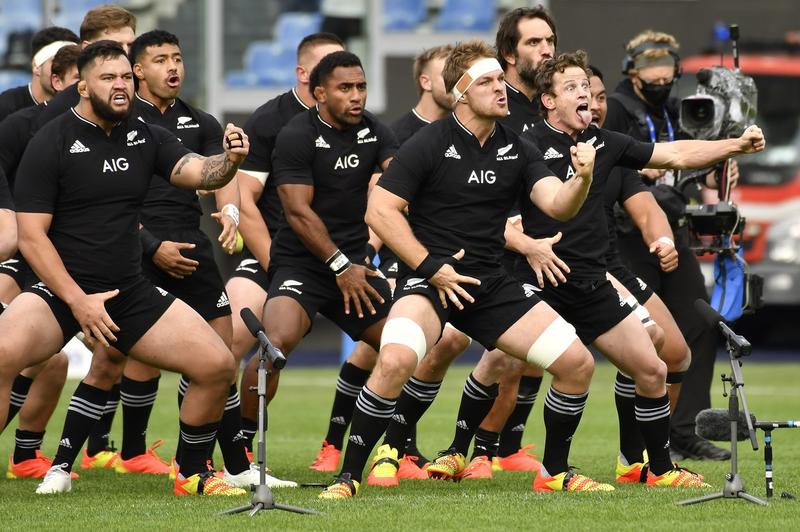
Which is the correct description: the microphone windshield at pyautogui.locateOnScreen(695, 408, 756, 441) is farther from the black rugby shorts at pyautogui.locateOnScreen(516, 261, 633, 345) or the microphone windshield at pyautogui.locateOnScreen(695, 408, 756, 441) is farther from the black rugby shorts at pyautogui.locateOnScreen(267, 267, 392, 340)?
the black rugby shorts at pyautogui.locateOnScreen(267, 267, 392, 340)

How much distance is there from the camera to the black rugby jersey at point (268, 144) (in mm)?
10242

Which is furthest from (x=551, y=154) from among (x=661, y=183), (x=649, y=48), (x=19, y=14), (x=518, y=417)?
(x=19, y=14)

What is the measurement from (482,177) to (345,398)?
2308mm

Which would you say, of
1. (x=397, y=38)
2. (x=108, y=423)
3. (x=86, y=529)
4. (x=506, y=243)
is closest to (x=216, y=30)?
(x=397, y=38)

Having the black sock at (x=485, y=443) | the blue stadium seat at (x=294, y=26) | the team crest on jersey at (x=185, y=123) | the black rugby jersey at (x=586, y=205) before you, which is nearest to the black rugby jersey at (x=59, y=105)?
the team crest on jersey at (x=185, y=123)

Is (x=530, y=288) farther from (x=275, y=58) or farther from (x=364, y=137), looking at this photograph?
(x=275, y=58)

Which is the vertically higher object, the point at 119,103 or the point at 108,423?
the point at 119,103

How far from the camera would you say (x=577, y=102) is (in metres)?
9.02

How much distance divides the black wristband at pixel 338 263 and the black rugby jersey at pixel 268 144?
2.73ft

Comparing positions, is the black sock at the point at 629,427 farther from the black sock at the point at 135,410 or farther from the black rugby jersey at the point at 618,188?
the black sock at the point at 135,410

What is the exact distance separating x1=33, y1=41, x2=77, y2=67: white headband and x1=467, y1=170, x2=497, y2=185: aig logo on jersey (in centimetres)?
320

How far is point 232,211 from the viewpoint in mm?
9172

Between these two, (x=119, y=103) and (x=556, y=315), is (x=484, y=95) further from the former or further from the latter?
(x=119, y=103)

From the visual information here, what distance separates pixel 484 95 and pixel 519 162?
0.42 metres
